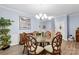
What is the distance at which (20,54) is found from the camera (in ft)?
6.31

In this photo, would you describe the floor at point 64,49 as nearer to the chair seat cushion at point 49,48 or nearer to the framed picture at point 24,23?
the chair seat cushion at point 49,48

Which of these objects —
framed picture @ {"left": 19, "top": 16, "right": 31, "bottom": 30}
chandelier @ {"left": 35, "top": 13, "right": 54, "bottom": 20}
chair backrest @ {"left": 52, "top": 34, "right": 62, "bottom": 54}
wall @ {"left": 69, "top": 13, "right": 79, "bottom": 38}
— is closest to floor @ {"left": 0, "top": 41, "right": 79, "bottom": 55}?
chair backrest @ {"left": 52, "top": 34, "right": 62, "bottom": 54}

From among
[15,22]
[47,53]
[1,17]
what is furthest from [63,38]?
[1,17]

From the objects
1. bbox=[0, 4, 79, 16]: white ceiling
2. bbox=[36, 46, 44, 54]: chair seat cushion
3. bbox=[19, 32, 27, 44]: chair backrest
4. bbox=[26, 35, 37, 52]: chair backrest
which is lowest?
bbox=[36, 46, 44, 54]: chair seat cushion

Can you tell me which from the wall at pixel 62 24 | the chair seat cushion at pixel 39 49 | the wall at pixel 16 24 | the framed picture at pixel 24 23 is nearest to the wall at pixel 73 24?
the wall at pixel 62 24

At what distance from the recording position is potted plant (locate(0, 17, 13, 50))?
1.91 metres

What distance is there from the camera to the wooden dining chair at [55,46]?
2021 millimetres

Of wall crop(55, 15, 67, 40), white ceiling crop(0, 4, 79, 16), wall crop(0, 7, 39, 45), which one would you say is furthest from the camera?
wall crop(55, 15, 67, 40)

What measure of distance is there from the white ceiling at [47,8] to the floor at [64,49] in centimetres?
54

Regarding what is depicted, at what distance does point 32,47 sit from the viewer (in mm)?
2125

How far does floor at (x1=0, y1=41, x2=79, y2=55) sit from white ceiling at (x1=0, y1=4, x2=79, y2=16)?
0.54 metres

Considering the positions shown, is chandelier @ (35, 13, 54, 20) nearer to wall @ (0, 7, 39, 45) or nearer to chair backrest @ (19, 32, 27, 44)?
wall @ (0, 7, 39, 45)

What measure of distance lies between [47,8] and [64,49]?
72 centimetres
